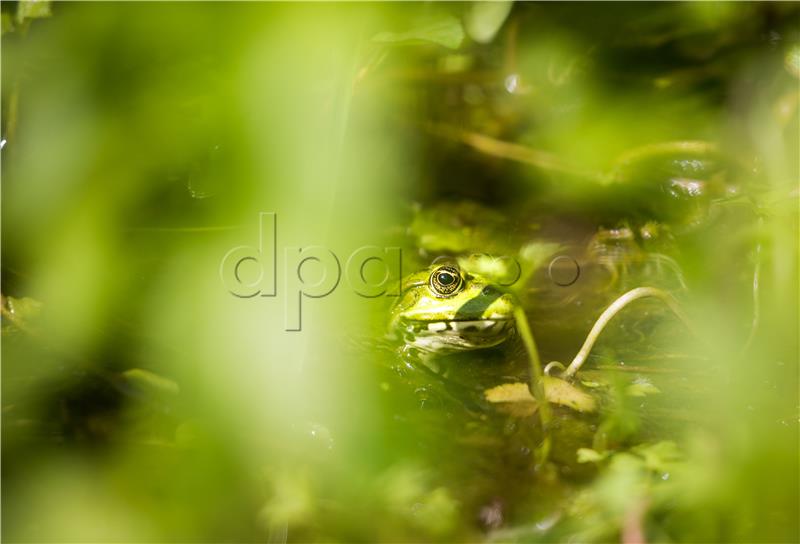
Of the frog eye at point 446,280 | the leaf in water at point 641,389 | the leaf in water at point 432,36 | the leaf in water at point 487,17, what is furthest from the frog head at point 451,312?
the leaf in water at point 487,17

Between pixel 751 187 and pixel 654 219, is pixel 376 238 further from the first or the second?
pixel 751 187

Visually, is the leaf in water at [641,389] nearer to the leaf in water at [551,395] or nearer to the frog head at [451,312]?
the leaf in water at [551,395]

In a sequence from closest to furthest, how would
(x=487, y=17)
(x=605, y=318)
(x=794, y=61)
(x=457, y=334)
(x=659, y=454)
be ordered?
(x=659, y=454)
(x=605, y=318)
(x=457, y=334)
(x=487, y=17)
(x=794, y=61)

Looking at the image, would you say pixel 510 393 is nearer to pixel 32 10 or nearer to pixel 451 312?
pixel 451 312

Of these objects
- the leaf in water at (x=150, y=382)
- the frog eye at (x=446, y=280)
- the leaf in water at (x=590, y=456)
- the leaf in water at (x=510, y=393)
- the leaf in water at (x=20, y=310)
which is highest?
the frog eye at (x=446, y=280)

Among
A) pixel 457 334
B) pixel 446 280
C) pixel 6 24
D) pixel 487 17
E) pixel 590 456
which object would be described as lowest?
pixel 590 456

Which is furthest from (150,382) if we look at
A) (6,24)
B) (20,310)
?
(6,24)

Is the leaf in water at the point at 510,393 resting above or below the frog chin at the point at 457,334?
below
